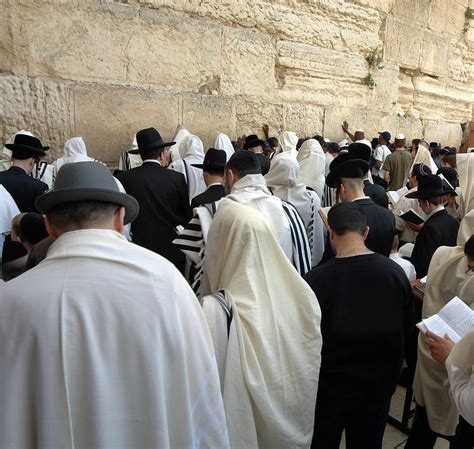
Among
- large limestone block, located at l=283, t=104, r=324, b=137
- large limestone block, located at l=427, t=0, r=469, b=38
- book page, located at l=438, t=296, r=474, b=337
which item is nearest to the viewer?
book page, located at l=438, t=296, r=474, b=337

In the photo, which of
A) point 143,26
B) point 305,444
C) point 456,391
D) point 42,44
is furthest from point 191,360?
point 143,26

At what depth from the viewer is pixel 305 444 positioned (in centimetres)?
205

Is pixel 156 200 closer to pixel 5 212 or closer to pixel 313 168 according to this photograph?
pixel 5 212

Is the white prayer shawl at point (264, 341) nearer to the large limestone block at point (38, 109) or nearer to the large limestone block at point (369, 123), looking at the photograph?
the large limestone block at point (38, 109)

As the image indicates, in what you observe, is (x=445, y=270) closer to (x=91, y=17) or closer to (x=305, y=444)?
(x=305, y=444)

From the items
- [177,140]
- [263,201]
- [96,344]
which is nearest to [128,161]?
[177,140]

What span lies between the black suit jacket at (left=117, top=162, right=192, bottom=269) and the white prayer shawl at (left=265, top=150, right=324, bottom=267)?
0.93 m

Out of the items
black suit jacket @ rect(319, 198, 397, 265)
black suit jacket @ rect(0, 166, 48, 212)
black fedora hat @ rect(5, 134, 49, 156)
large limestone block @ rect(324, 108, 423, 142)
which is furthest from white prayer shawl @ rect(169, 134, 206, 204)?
large limestone block @ rect(324, 108, 423, 142)

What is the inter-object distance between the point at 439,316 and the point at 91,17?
6.30 meters

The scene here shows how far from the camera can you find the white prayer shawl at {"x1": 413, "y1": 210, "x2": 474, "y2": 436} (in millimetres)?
2393

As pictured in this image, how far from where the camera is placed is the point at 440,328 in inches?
82.4

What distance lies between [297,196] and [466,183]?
1.74 meters

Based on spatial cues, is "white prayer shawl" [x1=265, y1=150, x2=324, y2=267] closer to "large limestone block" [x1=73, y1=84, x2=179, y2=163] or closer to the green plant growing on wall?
"large limestone block" [x1=73, y1=84, x2=179, y2=163]

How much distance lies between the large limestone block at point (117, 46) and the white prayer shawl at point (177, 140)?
839 mm
